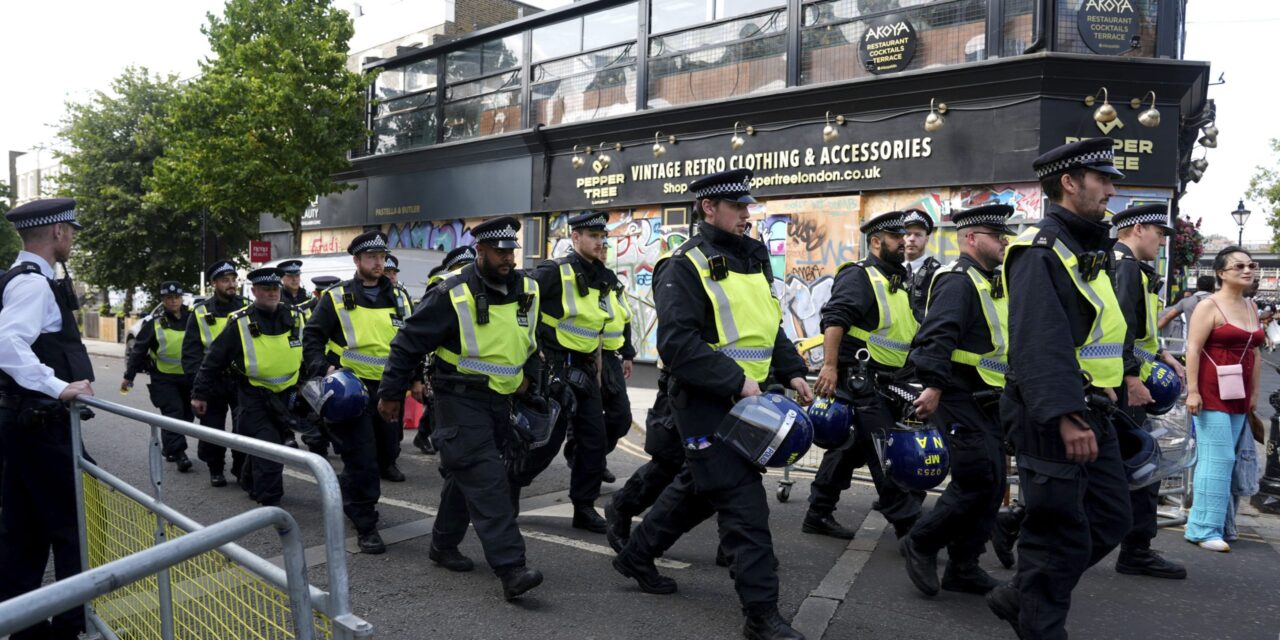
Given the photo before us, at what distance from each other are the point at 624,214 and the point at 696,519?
40.4 feet

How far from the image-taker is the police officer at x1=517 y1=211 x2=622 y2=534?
6223mm

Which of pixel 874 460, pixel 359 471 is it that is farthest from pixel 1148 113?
pixel 359 471

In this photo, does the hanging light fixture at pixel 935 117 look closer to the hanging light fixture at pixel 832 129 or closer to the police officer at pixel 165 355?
the hanging light fixture at pixel 832 129

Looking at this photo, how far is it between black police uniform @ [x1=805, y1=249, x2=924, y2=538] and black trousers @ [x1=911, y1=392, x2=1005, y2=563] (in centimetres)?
57

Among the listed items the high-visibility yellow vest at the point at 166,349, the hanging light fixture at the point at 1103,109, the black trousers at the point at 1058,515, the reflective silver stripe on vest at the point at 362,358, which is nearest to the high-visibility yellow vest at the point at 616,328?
the reflective silver stripe on vest at the point at 362,358

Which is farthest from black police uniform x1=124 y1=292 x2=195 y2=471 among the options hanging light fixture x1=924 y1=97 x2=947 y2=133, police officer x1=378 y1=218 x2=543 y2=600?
hanging light fixture x1=924 y1=97 x2=947 y2=133

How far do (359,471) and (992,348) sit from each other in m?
3.88

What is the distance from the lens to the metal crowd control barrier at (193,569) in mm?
2190

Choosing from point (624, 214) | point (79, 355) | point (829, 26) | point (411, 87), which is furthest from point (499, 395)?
point (411, 87)

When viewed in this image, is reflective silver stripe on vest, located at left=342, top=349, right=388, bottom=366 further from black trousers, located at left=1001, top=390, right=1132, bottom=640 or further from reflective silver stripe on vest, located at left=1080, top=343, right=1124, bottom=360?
reflective silver stripe on vest, located at left=1080, top=343, right=1124, bottom=360

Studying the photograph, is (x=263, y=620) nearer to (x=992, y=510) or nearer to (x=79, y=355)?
(x=79, y=355)

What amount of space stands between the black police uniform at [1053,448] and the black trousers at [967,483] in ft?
3.40

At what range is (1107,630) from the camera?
14.3 feet

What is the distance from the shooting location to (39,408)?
401cm
